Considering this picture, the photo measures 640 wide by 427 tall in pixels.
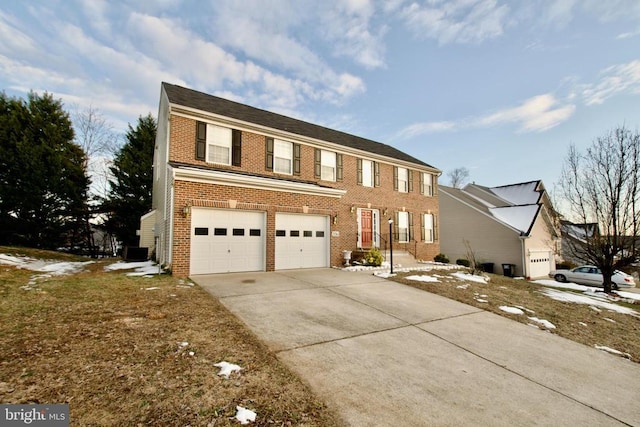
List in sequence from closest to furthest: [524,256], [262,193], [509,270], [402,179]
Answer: [262,193] → [402,179] → [524,256] → [509,270]

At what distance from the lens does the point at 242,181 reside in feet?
33.5

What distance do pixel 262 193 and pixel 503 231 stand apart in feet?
65.7

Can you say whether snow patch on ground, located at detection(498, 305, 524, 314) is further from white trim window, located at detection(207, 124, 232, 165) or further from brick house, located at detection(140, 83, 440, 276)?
white trim window, located at detection(207, 124, 232, 165)

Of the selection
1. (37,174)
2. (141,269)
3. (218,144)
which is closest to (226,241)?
(141,269)

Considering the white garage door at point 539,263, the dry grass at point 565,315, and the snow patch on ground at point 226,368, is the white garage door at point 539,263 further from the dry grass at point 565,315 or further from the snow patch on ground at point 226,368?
the snow patch on ground at point 226,368

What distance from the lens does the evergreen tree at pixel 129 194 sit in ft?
71.7

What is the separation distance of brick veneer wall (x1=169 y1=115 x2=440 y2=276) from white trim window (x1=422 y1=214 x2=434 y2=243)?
16.7 inches

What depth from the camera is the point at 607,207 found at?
13.2 meters

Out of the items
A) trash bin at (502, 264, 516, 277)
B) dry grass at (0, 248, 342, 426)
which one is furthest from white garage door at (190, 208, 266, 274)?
trash bin at (502, 264, 516, 277)

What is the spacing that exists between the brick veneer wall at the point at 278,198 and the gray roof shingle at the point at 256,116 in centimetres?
102

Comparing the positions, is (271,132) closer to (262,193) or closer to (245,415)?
(262,193)

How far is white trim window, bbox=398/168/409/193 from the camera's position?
18.2m

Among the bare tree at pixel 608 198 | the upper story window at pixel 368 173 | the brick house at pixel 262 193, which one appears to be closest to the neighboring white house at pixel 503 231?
the bare tree at pixel 608 198

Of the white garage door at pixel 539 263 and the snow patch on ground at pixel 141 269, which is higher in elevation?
the snow patch on ground at pixel 141 269
